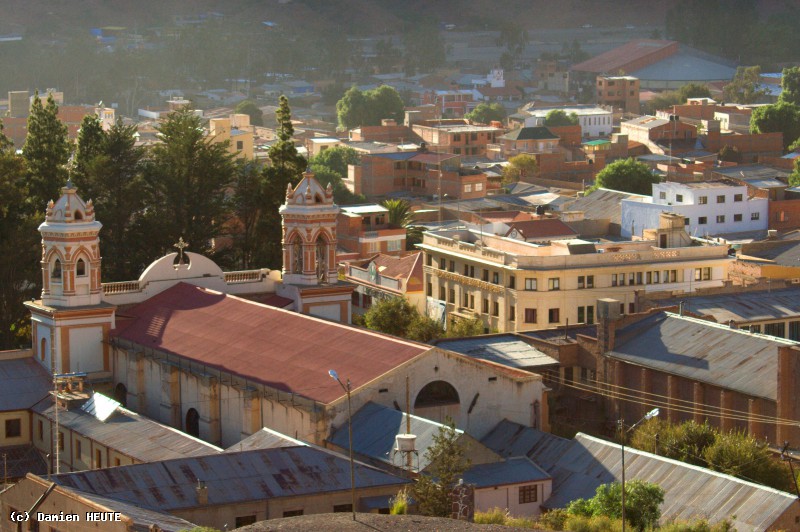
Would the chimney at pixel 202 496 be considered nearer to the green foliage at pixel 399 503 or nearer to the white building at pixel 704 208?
the green foliage at pixel 399 503

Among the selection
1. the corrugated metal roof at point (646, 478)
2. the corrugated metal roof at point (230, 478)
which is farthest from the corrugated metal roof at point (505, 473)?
the corrugated metal roof at point (230, 478)

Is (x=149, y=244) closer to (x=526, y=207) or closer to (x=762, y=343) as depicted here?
(x=762, y=343)

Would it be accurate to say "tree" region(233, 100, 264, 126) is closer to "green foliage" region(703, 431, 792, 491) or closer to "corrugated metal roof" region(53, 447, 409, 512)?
"green foliage" region(703, 431, 792, 491)

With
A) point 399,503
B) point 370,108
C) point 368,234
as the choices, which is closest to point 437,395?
point 399,503

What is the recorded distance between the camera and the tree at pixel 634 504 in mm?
42562

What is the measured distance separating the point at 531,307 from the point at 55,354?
20.3 meters

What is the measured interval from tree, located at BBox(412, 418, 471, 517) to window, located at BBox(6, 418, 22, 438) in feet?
52.0

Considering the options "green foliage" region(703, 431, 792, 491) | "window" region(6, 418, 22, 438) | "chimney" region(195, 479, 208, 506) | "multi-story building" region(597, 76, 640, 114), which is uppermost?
"multi-story building" region(597, 76, 640, 114)

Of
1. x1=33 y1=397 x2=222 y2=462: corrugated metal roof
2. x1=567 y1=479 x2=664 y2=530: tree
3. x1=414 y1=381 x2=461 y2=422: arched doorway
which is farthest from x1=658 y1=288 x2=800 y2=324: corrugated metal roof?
x1=567 y1=479 x2=664 y2=530: tree

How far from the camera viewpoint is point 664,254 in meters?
73.4

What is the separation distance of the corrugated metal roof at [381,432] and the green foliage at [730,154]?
95019 millimetres

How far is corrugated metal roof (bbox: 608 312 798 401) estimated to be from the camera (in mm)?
54469

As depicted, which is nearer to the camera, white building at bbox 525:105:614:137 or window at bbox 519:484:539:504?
window at bbox 519:484:539:504

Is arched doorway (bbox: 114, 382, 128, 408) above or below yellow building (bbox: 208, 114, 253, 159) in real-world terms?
below
